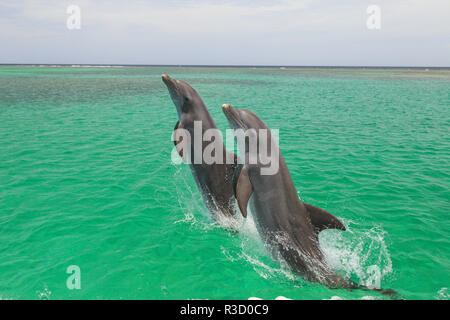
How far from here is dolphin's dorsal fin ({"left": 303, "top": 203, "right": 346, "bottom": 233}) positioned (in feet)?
19.7

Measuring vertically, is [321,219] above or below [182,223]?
above

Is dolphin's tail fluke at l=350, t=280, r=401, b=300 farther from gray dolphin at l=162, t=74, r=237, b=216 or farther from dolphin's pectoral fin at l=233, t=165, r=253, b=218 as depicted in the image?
gray dolphin at l=162, t=74, r=237, b=216

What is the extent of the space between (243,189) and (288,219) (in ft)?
3.65

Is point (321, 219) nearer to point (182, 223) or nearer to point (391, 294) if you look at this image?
point (391, 294)

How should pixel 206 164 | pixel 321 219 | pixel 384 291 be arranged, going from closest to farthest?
1. pixel 384 291
2. pixel 321 219
3. pixel 206 164

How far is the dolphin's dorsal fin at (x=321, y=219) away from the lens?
6.00 meters

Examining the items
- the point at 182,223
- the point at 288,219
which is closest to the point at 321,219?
the point at 288,219

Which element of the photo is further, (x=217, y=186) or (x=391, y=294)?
(x=217, y=186)

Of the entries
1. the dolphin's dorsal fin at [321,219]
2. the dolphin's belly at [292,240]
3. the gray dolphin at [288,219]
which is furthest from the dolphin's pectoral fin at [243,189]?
the dolphin's dorsal fin at [321,219]

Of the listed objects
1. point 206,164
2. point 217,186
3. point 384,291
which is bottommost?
point 384,291

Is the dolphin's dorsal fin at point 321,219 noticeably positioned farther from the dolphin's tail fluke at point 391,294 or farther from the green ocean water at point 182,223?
the dolphin's tail fluke at point 391,294

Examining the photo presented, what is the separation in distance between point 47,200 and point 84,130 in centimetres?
1059

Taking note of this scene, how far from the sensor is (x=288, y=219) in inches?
243

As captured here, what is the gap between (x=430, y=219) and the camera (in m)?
8.79
